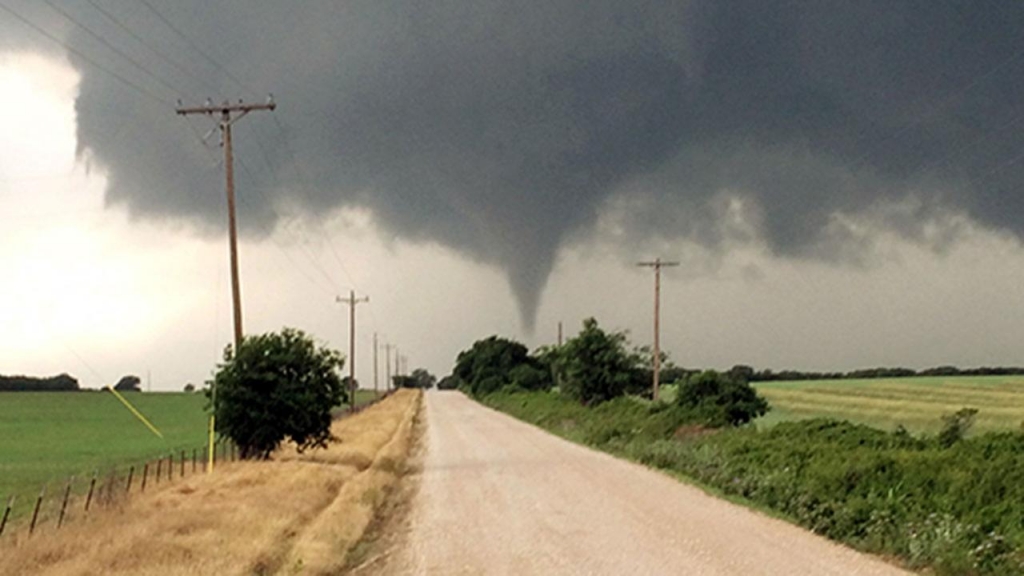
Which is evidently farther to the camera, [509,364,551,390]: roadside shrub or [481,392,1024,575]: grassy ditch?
[509,364,551,390]: roadside shrub

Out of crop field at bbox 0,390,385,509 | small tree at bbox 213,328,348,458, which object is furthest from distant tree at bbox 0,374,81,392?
small tree at bbox 213,328,348,458

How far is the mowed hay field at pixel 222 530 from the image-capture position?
14281mm

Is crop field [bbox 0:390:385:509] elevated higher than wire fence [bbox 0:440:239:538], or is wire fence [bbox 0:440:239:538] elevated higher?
wire fence [bbox 0:440:239:538]

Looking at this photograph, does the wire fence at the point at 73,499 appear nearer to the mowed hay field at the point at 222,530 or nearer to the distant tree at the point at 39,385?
the mowed hay field at the point at 222,530

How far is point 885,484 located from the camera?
21.0m

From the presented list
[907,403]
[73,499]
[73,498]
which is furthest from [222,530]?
[907,403]

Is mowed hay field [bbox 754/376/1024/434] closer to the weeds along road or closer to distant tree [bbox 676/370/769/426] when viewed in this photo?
distant tree [bbox 676/370/769/426]

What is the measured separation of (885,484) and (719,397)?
26133 mm

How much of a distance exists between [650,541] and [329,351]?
21440 mm

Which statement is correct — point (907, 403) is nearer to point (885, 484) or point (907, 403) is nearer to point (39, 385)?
point (885, 484)

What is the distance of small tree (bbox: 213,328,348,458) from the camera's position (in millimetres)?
34625

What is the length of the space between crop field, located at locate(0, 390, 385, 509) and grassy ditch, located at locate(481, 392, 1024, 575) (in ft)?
67.1

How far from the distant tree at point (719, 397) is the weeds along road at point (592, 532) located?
14.0 metres

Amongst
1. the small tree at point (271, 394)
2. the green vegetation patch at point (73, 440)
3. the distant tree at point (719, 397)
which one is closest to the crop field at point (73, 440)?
the green vegetation patch at point (73, 440)
